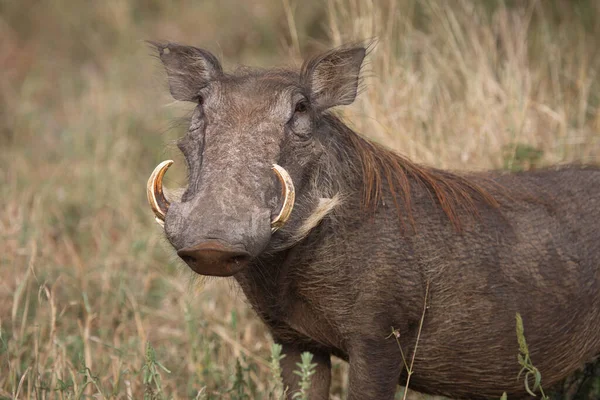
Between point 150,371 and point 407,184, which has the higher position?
point 407,184

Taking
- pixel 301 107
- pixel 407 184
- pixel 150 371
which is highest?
pixel 301 107

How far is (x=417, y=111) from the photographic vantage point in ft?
16.1

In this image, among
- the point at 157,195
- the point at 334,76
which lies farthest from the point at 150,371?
the point at 334,76

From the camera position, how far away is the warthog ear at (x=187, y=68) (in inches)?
130

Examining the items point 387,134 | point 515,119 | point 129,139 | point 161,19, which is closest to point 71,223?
point 129,139

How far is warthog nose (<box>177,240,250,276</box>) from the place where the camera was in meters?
2.57

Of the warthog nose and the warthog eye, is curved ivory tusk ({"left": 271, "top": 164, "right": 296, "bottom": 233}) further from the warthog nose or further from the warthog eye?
the warthog eye

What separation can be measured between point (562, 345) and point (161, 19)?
27.7 ft

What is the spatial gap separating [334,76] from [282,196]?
642 millimetres

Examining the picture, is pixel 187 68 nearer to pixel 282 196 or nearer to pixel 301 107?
pixel 301 107

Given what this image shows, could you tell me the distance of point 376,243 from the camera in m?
3.19

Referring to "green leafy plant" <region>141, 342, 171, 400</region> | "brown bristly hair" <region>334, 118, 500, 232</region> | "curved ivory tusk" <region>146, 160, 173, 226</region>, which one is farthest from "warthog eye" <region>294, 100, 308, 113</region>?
"green leafy plant" <region>141, 342, 171, 400</region>

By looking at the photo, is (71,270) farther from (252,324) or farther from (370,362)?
(370,362)

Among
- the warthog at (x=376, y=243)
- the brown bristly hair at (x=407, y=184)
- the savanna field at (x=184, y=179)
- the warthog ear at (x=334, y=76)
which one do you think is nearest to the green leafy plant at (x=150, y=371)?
the savanna field at (x=184, y=179)
